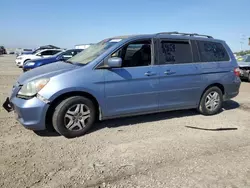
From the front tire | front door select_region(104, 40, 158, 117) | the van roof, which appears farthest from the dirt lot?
the van roof

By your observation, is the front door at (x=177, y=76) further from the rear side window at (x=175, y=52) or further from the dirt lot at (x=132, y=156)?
the dirt lot at (x=132, y=156)

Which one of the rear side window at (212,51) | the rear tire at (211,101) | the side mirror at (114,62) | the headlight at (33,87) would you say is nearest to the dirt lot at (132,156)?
the rear tire at (211,101)

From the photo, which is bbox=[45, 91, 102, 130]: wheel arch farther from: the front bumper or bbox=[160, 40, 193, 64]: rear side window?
bbox=[160, 40, 193, 64]: rear side window

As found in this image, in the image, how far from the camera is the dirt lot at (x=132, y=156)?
2.88m

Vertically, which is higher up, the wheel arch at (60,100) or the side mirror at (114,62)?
the side mirror at (114,62)

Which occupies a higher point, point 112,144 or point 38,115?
point 38,115

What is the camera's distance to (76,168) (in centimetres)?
→ 312

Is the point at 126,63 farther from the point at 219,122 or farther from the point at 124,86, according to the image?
the point at 219,122

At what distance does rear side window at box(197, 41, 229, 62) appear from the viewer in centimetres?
541

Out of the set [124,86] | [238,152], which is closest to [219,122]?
[238,152]

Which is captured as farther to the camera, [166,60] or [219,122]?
[219,122]

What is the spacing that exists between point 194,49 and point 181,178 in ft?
10.6

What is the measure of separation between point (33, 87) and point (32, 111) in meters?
0.39

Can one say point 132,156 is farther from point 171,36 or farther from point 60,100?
point 171,36
